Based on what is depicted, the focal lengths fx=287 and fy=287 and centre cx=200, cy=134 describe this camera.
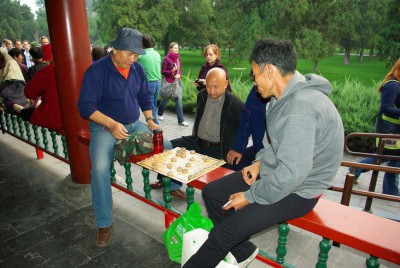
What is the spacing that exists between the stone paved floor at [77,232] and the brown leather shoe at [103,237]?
0.06 metres

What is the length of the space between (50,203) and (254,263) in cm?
261

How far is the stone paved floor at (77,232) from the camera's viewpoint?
107 inches

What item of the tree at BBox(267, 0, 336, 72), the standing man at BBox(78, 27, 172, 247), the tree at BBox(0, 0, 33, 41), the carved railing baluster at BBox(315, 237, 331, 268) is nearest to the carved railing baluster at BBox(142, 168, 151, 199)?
the standing man at BBox(78, 27, 172, 247)

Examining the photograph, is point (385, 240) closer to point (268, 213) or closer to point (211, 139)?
point (268, 213)

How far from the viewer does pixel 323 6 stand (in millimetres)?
17719

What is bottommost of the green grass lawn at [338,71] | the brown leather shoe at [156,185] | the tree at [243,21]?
the green grass lawn at [338,71]

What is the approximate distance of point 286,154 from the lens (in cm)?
167

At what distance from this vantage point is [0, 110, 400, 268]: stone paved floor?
2.71m

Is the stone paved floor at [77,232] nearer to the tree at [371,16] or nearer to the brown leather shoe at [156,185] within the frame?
the brown leather shoe at [156,185]

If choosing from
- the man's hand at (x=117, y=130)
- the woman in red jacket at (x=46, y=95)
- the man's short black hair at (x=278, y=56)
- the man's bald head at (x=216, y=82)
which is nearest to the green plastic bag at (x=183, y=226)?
the man's hand at (x=117, y=130)

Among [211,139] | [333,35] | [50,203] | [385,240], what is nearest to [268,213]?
[385,240]

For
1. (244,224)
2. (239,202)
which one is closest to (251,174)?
(239,202)

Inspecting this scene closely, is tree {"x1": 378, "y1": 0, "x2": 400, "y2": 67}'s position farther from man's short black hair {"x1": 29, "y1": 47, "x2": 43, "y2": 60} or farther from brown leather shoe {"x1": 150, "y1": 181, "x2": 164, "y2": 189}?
man's short black hair {"x1": 29, "y1": 47, "x2": 43, "y2": 60}

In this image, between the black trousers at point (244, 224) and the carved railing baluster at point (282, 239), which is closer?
the black trousers at point (244, 224)
